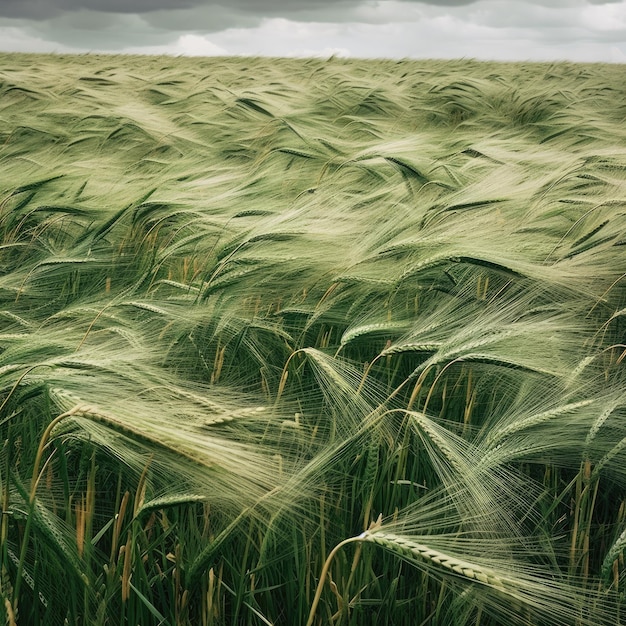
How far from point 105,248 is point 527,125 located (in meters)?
4.06

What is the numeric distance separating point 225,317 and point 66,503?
0.56 meters

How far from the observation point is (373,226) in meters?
2.03

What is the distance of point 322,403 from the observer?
1.32 metres

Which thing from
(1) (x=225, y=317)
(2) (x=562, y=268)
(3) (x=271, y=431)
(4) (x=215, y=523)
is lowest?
(4) (x=215, y=523)

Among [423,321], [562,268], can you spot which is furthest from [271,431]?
[562,268]

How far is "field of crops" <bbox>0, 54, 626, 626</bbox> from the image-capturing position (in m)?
0.97

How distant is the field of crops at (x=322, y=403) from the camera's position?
0.97m

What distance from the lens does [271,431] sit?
4.13ft

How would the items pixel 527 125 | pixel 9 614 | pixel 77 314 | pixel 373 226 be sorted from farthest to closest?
pixel 527 125 → pixel 373 226 → pixel 77 314 → pixel 9 614

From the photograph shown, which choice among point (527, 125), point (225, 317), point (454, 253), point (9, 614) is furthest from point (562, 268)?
point (527, 125)

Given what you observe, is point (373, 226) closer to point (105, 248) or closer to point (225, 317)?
point (225, 317)

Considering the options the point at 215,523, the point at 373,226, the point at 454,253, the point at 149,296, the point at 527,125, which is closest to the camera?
the point at 215,523

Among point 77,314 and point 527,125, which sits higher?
point 527,125

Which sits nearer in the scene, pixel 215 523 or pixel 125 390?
pixel 125 390
